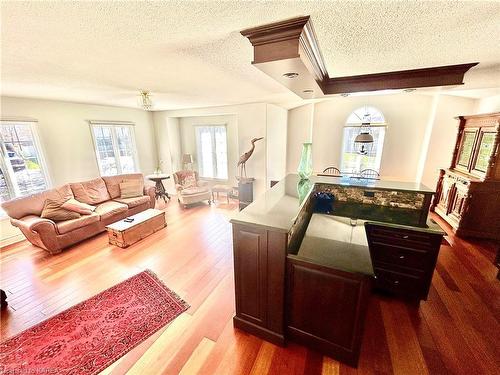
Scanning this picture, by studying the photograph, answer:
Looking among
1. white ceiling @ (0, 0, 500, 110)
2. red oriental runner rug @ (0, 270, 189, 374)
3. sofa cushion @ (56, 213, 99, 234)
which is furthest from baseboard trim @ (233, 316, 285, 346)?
sofa cushion @ (56, 213, 99, 234)

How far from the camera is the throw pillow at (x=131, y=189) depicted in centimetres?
468

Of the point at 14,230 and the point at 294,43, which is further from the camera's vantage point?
the point at 14,230

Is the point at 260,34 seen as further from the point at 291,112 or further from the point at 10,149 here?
the point at 291,112

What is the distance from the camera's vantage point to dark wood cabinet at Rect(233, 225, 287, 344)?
1.65 meters

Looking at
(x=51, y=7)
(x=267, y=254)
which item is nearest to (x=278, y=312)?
(x=267, y=254)

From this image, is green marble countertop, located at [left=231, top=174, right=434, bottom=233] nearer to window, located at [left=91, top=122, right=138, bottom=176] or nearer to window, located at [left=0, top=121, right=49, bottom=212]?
window, located at [left=0, top=121, right=49, bottom=212]

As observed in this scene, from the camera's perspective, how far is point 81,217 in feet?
11.8

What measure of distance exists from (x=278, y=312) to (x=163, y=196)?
198 inches

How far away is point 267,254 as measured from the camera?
167 centimetres

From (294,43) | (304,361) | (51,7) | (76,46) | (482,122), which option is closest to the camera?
(51,7)

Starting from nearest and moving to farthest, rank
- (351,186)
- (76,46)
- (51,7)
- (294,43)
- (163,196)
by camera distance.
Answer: (51,7) < (294,43) < (76,46) < (351,186) < (163,196)

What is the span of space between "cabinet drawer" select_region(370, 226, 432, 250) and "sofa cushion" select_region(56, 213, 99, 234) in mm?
4309

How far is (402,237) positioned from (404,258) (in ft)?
0.76

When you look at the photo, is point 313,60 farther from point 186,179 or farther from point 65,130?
point 65,130
